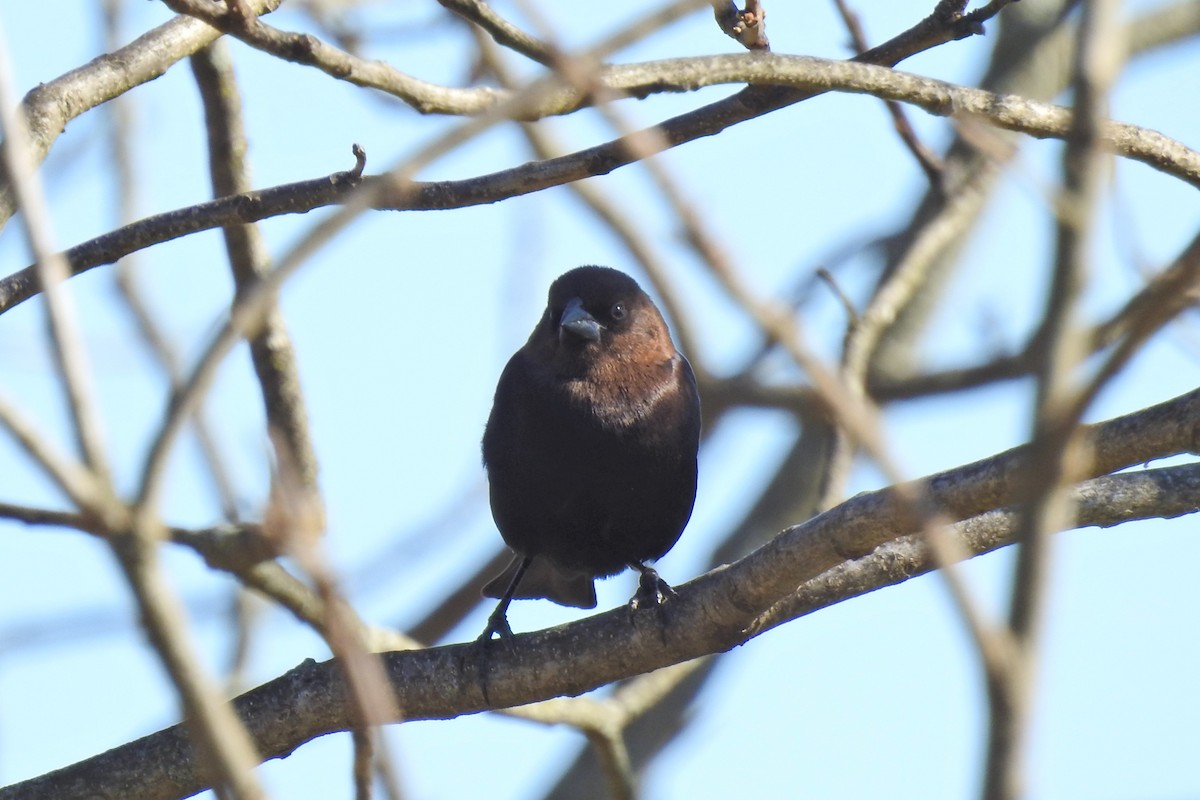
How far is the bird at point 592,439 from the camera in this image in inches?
201

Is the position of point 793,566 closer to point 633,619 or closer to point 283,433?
point 633,619

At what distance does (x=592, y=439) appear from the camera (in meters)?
5.09

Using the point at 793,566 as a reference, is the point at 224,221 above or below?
above

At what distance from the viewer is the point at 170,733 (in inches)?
150

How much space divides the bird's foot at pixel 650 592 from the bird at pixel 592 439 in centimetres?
52

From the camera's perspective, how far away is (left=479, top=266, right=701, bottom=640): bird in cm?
509

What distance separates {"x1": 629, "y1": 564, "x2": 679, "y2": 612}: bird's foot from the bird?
1.71 feet

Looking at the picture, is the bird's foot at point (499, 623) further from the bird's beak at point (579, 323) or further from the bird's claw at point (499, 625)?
the bird's beak at point (579, 323)

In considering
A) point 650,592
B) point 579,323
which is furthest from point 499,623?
point 579,323

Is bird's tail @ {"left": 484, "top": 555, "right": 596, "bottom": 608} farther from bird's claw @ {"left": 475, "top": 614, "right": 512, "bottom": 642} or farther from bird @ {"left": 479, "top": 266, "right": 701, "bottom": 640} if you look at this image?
bird's claw @ {"left": 475, "top": 614, "right": 512, "bottom": 642}

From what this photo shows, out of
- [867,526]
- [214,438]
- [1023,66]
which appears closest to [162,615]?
[867,526]

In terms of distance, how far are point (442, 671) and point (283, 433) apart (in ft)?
4.81

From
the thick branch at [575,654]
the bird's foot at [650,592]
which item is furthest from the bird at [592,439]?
the thick branch at [575,654]

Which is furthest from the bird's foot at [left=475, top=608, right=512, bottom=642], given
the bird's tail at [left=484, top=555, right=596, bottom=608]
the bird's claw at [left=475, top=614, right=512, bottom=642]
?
the bird's tail at [left=484, top=555, right=596, bottom=608]
